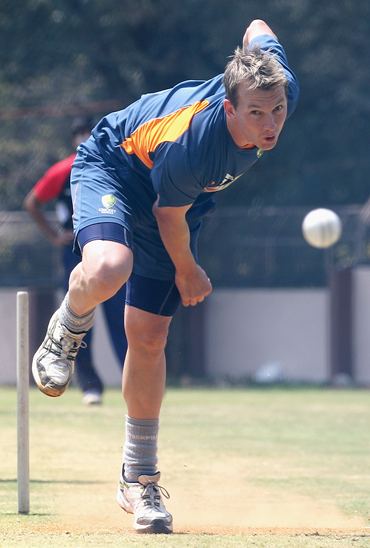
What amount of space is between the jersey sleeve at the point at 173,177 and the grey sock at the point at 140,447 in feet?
3.49

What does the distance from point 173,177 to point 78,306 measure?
64 centimetres

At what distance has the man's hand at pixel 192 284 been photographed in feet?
17.6

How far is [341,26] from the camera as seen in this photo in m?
19.8

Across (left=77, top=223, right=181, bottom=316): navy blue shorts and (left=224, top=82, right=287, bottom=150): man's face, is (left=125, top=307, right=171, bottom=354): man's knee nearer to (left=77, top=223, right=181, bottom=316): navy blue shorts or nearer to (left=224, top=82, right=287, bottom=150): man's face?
(left=77, top=223, right=181, bottom=316): navy blue shorts

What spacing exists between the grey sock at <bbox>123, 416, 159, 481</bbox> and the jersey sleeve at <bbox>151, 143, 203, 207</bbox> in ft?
3.49

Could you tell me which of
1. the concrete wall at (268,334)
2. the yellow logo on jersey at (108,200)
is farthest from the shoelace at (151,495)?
the concrete wall at (268,334)

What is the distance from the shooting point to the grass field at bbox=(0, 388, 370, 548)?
5.03 metres

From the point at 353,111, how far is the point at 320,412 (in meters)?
9.45

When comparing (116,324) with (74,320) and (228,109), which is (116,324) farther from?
(228,109)

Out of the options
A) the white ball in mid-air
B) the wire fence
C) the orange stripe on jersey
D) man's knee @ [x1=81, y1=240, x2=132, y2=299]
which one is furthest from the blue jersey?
the wire fence

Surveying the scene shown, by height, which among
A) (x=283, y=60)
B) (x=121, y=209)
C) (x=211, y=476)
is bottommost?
(x=211, y=476)

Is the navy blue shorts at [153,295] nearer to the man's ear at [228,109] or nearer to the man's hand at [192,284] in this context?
the man's hand at [192,284]

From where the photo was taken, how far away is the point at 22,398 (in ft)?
17.6

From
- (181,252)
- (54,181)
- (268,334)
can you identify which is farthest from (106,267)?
(268,334)
